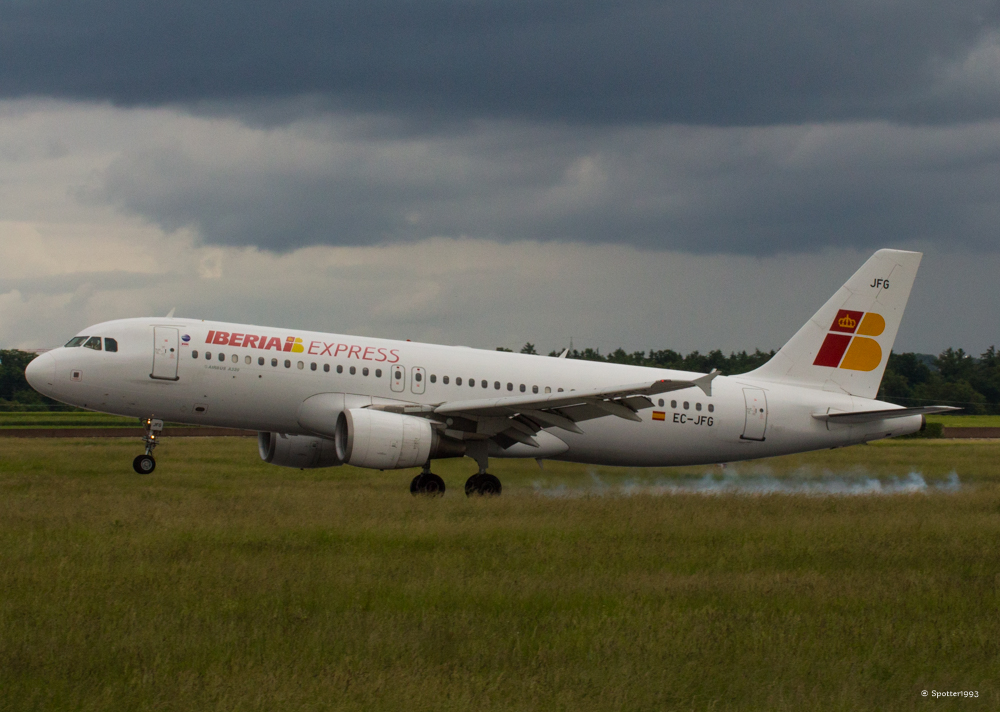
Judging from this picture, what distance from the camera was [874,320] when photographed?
28625 mm

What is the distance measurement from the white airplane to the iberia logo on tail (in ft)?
4.78

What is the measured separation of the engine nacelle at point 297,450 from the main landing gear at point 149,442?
2.56 m

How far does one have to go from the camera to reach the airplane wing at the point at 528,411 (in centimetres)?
2223

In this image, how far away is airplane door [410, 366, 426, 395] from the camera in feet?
81.1

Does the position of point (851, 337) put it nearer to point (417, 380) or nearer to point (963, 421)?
point (417, 380)

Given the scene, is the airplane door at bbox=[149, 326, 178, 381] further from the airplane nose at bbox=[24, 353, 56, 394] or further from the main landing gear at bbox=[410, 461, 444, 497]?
the main landing gear at bbox=[410, 461, 444, 497]

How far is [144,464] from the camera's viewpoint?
2659 cm

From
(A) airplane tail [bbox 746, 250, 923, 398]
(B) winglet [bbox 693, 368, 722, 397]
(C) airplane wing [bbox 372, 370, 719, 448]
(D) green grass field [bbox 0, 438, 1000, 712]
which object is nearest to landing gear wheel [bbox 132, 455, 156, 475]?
(D) green grass field [bbox 0, 438, 1000, 712]

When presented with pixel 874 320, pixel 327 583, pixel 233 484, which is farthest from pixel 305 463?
pixel 874 320

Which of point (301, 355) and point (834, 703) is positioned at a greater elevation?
point (301, 355)

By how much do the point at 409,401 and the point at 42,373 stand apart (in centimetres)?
856

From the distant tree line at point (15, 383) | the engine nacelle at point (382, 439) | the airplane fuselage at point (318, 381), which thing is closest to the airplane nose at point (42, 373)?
the airplane fuselage at point (318, 381)

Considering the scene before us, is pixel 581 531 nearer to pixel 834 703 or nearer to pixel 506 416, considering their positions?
pixel 506 416

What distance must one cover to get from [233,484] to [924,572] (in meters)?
17.7
